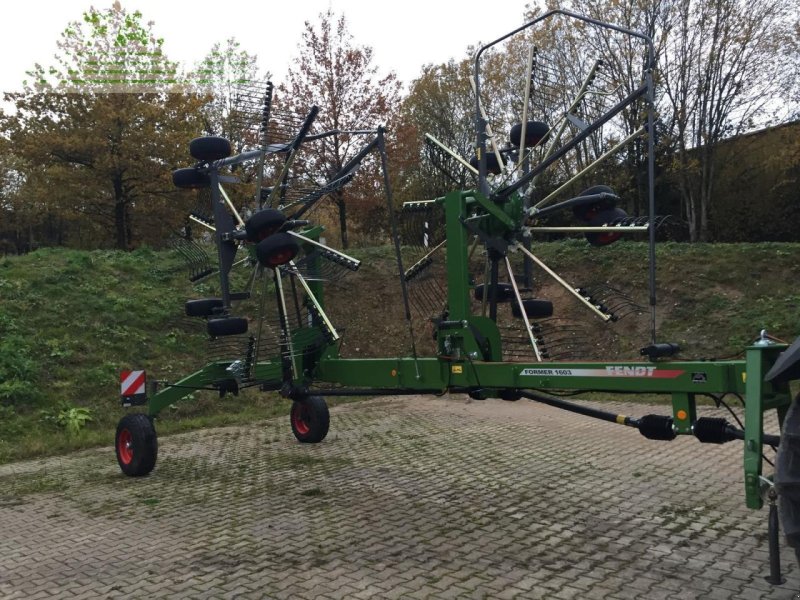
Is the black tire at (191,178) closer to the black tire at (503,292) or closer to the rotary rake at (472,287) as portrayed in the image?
the rotary rake at (472,287)

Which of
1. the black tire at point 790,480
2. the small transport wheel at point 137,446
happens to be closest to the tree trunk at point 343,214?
the small transport wheel at point 137,446

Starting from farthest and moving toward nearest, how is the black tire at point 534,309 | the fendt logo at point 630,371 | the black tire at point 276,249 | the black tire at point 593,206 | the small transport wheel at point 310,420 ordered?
the small transport wheel at point 310,420 < the black tire at point 534,309 < the black tire at point 276,249 < the black tire at point 593,206 < the fendt logo at point 630,371

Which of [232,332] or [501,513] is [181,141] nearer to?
[232,332]

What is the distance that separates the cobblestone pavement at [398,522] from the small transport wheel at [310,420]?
19cm

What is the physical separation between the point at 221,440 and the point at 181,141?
50.1 feet

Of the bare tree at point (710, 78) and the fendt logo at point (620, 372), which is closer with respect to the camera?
Result: the fendt logo at point (620, 372)

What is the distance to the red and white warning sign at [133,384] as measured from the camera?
28.1ft

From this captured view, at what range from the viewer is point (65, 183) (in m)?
22.6

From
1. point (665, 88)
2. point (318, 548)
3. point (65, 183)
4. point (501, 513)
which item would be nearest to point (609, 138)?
point (665, 88)

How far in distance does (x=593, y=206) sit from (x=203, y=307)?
4611 millimetres

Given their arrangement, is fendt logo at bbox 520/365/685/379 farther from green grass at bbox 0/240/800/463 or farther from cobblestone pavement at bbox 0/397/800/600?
green grass at bbox 0/240/800/463

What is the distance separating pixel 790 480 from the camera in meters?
3.33

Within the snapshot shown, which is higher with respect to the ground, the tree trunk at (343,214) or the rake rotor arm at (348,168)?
the tree trunk at (343,214)

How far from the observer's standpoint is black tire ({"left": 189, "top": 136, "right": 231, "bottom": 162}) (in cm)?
799
